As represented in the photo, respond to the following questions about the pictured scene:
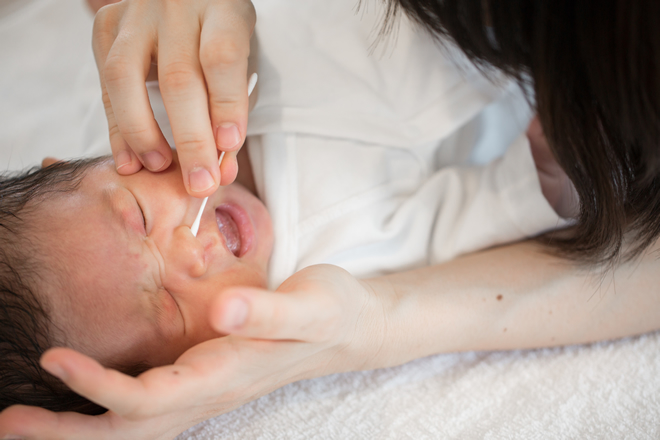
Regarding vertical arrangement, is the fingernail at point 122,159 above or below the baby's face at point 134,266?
above

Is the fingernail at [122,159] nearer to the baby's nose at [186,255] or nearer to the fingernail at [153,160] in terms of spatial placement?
the fingernail at [153,160]

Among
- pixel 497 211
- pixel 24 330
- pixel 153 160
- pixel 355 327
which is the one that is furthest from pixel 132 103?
pixel 497 211

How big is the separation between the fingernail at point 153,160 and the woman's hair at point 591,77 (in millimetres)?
428

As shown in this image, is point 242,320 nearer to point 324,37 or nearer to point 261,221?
point 261,221

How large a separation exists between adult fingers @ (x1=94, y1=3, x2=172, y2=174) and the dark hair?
→ 0.61ft

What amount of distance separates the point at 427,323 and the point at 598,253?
0.31 m

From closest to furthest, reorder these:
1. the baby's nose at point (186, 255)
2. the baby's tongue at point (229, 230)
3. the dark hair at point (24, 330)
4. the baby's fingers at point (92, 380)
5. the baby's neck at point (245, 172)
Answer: the baby's fingers at point (92, 380) → the dark hair at point (24, 330) → the baby's nose at point (186, 255) → the baby's tongue at point (229, 230) → the baby's neck at point (245, 172)

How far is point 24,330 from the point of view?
24.2 inches

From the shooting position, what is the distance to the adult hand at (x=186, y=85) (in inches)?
25.1

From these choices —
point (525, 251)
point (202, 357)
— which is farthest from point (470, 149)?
point (202, 357)

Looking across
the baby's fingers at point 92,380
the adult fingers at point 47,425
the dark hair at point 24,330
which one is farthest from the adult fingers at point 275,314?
the dark hair at point 24,330

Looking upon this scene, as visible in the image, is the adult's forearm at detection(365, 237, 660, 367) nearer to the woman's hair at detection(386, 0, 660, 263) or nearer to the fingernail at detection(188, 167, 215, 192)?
the woman's hair at detection(386, 0, 660, 263)

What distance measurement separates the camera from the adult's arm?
0.45 m

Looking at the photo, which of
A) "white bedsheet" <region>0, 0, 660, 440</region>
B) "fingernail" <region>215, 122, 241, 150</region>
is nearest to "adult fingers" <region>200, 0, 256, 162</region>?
"fingernail" <region>215, 122, 241, 150</region>
